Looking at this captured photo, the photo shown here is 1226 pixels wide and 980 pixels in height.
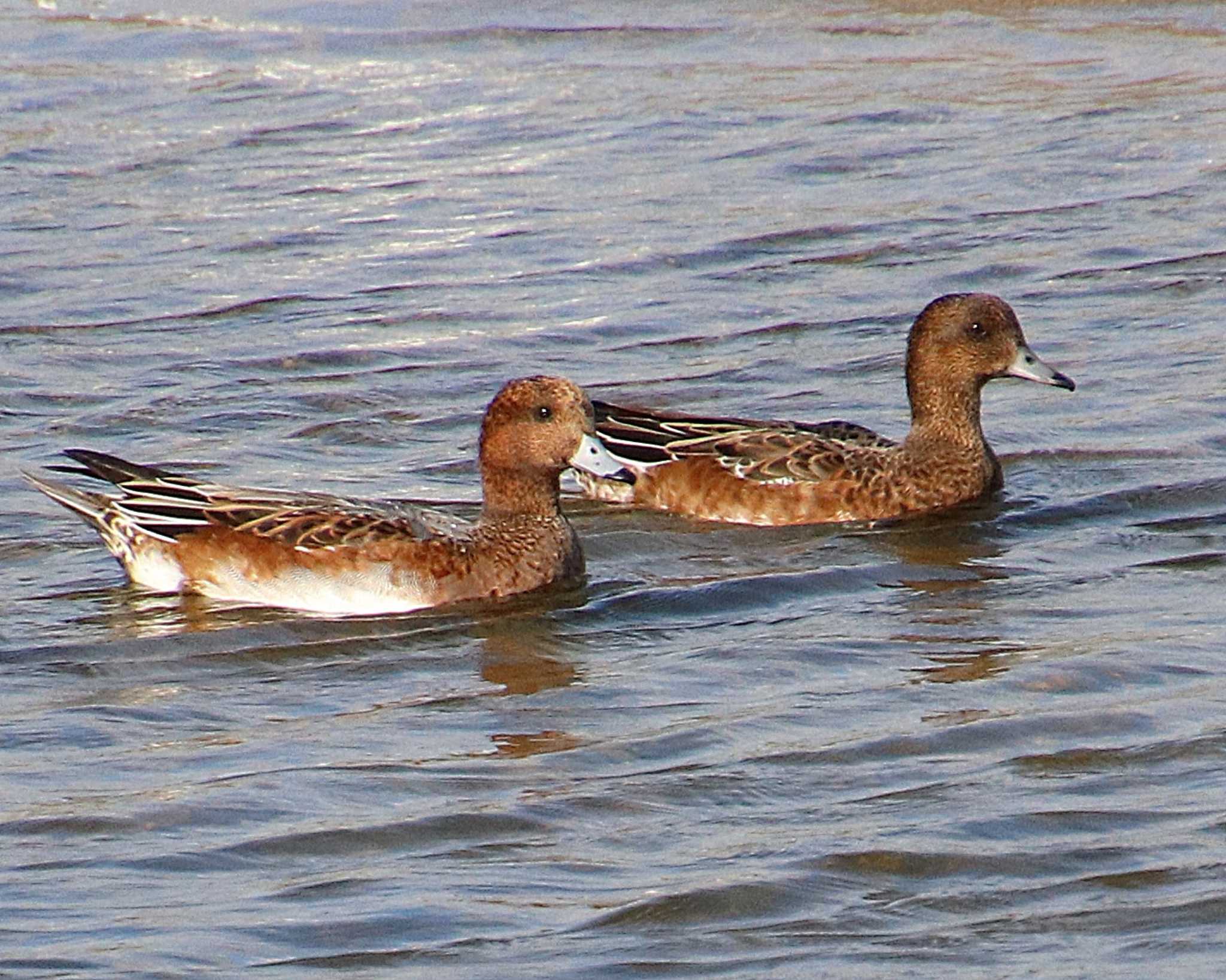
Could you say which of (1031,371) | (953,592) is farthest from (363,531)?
(1031,371)

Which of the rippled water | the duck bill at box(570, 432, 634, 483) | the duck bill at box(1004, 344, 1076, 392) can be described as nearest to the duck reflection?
the rippled water

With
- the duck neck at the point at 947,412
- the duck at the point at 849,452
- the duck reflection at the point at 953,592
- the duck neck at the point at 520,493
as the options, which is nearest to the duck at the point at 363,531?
the duck neck at the point at 520,493

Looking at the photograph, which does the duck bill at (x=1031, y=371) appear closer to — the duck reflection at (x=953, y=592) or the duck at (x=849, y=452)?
the duck at (x=849, y=452)

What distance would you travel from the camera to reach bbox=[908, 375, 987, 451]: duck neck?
31.2 feet

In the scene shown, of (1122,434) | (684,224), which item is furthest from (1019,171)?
(1122,434)

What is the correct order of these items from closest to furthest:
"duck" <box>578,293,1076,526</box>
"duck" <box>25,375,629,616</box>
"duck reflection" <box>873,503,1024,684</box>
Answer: "duck reflection" <box>873,503,1024,684</box>, "duck" <box>25,375,629,616</box>, "duck" <box>578,293,1076,526</box>

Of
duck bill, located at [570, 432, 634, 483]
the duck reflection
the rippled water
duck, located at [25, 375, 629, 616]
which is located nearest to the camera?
the rippled water

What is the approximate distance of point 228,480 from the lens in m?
9.44

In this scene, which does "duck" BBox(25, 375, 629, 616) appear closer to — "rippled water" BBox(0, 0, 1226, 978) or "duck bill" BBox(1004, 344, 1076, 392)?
"rippled water" BBox(0, 0, 1226, 978)

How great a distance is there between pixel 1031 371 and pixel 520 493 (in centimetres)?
209

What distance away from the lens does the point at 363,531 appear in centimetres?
823

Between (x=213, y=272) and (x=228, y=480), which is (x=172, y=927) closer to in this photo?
(x=228, y=480)

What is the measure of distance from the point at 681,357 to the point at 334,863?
18.3 feet

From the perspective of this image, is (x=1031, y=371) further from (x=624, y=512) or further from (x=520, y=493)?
(x=520, y=493)
